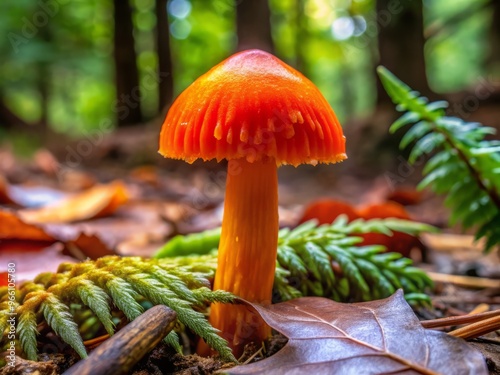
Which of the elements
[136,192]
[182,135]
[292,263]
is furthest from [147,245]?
[136,192]

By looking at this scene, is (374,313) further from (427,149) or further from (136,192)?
(136,192)

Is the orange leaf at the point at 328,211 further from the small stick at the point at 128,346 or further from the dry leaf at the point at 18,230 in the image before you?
the small stick at the point at 128,346

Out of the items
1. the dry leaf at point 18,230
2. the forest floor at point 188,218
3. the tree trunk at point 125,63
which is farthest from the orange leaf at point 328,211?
the tree trunk at point 125,63

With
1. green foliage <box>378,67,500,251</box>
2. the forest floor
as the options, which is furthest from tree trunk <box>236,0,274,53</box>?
green foliage <box>378,67,500,251</box>

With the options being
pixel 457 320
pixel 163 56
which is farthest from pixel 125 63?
pixel 457 320

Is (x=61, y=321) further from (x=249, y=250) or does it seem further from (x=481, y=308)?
(x=481, y=308)
